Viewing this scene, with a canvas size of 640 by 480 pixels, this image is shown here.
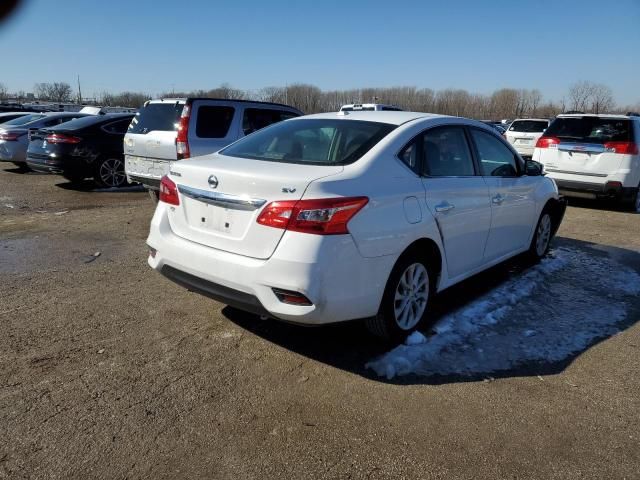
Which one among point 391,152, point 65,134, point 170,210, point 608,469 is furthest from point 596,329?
point 65,134

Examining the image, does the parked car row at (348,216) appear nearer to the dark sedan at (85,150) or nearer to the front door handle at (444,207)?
the front door handle at (444,207)

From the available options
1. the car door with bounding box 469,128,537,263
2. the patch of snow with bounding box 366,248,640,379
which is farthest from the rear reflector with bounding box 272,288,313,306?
the car door with bounding box 469,128,537,263

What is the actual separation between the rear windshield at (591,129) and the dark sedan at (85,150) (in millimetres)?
8539

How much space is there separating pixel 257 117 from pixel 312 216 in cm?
590

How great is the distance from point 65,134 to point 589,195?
9944mm

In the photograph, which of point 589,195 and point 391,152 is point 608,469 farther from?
point 589,195

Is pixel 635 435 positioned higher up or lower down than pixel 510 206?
lower down

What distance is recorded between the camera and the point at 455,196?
158 inches

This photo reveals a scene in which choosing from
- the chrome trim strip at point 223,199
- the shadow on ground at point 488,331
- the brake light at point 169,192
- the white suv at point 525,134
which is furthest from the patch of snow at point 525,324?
the white suv at point 525,134

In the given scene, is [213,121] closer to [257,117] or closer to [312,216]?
[257,117]

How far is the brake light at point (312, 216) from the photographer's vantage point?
2.98 meters

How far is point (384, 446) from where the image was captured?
8.62 feet

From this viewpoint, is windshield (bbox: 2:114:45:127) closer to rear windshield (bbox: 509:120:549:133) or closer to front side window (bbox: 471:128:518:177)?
front side window (bbox: 471:128:518:177)

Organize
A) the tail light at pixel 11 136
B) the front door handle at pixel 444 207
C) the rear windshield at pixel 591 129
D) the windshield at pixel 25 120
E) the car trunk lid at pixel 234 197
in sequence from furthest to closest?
the windshield at pixel 25 120 < the tail light at pixel 11 136 < the rear windshield at pixel 591 129 < the front door handle at pixel 444 207 < the car trunk lid at pixel 234 197
